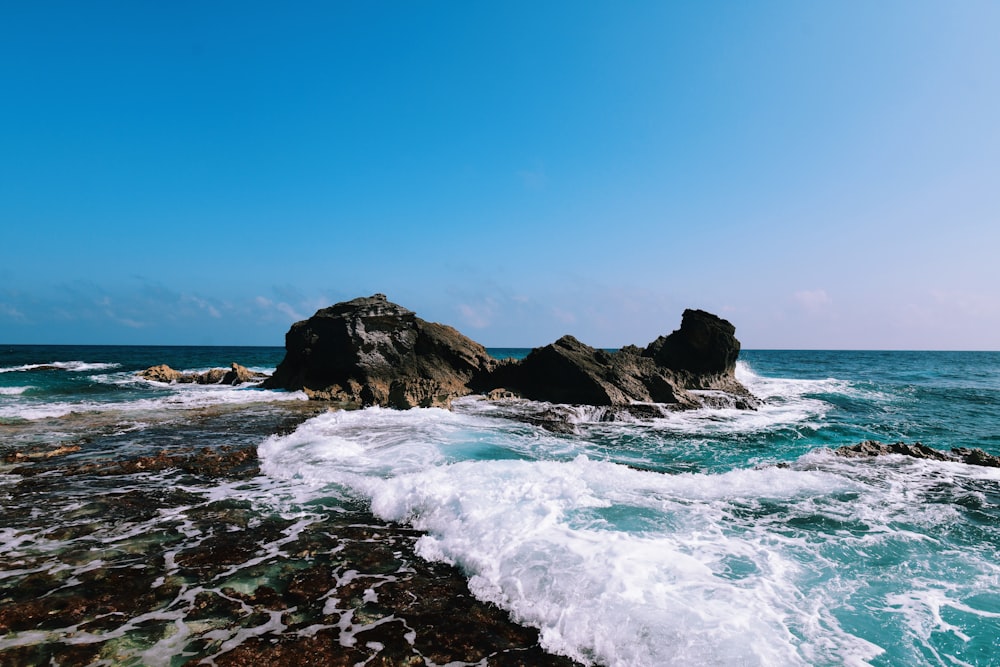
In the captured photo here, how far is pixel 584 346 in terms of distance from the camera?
22.0 meters

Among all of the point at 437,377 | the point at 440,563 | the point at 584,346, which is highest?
the point at 584,346

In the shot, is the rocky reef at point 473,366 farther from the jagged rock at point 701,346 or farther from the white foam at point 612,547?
the white foam at point 612,547

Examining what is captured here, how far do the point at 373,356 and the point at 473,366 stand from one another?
4784 mm

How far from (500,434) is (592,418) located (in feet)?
16.7

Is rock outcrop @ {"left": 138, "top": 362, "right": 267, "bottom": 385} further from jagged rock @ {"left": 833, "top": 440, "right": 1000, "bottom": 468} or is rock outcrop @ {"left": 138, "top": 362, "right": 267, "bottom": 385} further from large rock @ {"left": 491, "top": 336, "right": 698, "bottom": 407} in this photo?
jagged rock @ {"left": 833, "top": 440, "right": 1000, "bottom": 468}

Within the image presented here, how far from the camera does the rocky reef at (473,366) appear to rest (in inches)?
781

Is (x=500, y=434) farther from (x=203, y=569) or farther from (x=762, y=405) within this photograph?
(x=762, y=405)

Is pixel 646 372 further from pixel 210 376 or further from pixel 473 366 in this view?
pixel 210 376

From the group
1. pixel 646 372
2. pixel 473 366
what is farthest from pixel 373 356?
pixel 646 372

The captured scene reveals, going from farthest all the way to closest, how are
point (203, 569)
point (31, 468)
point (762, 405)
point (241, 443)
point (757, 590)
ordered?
point (762, 405) → point (241, 443) → point (31, 468) → point (203, 569) → point (757, 590)

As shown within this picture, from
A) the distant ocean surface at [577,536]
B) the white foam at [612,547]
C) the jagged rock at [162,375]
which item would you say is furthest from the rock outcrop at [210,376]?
the white foam at [612,547]

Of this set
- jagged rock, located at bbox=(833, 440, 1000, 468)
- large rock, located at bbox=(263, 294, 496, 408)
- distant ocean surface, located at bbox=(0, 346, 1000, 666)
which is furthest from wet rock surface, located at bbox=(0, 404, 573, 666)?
large rock, located at bbox=(263, 294, 496, 408)

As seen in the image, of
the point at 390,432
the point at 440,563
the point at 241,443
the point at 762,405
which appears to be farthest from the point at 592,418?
the point at 440,563

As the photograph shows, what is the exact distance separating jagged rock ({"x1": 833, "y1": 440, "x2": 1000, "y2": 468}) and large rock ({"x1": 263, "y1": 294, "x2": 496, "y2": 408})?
45.6 feet
